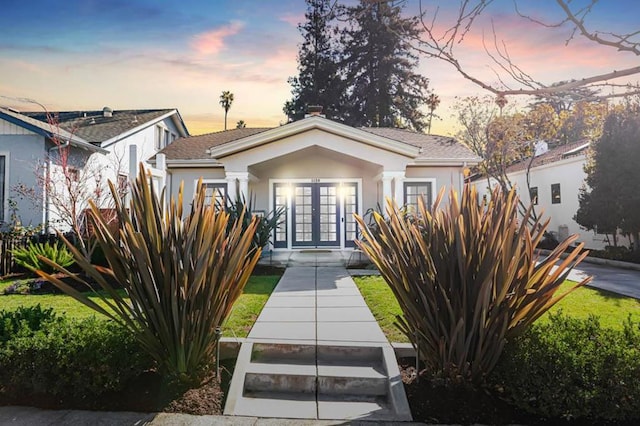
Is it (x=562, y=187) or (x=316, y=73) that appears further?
(x=316, y=73)

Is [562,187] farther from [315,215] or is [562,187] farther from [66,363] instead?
[66,363]

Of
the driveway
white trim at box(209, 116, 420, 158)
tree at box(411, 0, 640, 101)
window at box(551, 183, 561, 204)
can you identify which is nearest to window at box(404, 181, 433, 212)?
white trim at box(209, 116, 420, 158)

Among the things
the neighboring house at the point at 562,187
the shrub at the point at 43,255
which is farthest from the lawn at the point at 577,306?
the neighboring house at the point at 562,187

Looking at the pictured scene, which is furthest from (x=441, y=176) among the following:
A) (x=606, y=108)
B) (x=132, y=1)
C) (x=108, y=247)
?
(x=108, y=247)

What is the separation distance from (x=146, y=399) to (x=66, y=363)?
76cm

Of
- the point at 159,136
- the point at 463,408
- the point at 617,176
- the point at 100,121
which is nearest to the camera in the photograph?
the point at 463,408

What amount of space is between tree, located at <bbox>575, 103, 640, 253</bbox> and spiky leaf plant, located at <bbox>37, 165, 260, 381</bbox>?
14113mm

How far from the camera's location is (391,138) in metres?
13.9

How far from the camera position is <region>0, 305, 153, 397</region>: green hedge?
3561mm

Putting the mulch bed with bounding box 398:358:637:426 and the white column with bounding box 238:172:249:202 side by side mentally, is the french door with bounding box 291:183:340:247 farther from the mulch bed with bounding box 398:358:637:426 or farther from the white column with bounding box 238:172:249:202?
the mulch bed with bounding box 398:358:637:426

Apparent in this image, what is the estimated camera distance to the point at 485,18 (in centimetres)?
384

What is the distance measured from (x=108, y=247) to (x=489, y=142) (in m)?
20.4

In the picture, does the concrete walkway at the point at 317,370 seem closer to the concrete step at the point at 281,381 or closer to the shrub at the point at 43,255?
the concrete step at the point at 281,381

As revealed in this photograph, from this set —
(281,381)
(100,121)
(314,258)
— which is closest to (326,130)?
(314,258)
